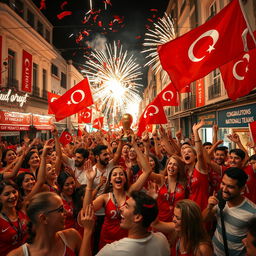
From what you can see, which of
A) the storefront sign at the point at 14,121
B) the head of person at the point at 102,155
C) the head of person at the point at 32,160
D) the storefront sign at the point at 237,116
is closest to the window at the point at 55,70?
the storefront sign at the point at 14,121

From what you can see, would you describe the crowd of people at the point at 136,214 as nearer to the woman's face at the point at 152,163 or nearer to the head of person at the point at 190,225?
the head of person at the point at 190,225

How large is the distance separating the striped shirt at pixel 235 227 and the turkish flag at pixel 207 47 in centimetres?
241

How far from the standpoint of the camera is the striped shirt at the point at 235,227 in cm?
263

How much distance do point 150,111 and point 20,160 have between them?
5429 mm

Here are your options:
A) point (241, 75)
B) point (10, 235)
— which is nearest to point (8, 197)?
point (10, 235)

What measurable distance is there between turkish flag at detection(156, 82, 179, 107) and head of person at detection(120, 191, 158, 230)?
8061 mm

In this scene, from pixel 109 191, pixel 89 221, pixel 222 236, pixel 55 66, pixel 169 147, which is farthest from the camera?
pixel 55 66

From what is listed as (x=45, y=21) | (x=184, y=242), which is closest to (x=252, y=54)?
(x=184, y=242)

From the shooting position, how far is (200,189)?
12.6 ft

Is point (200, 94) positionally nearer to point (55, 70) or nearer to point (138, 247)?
point (138, 247)

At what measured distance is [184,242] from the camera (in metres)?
2.32

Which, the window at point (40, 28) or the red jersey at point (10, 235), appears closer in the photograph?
the red jersey at point (10, 235)

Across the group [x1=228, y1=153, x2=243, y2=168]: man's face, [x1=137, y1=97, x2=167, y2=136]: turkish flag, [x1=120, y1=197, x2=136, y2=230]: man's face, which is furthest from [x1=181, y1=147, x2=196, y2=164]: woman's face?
[x1=137, y1=97, x2=167, y2=136]: turkish flag

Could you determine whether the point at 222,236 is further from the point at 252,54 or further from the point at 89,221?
the point at 252,54
